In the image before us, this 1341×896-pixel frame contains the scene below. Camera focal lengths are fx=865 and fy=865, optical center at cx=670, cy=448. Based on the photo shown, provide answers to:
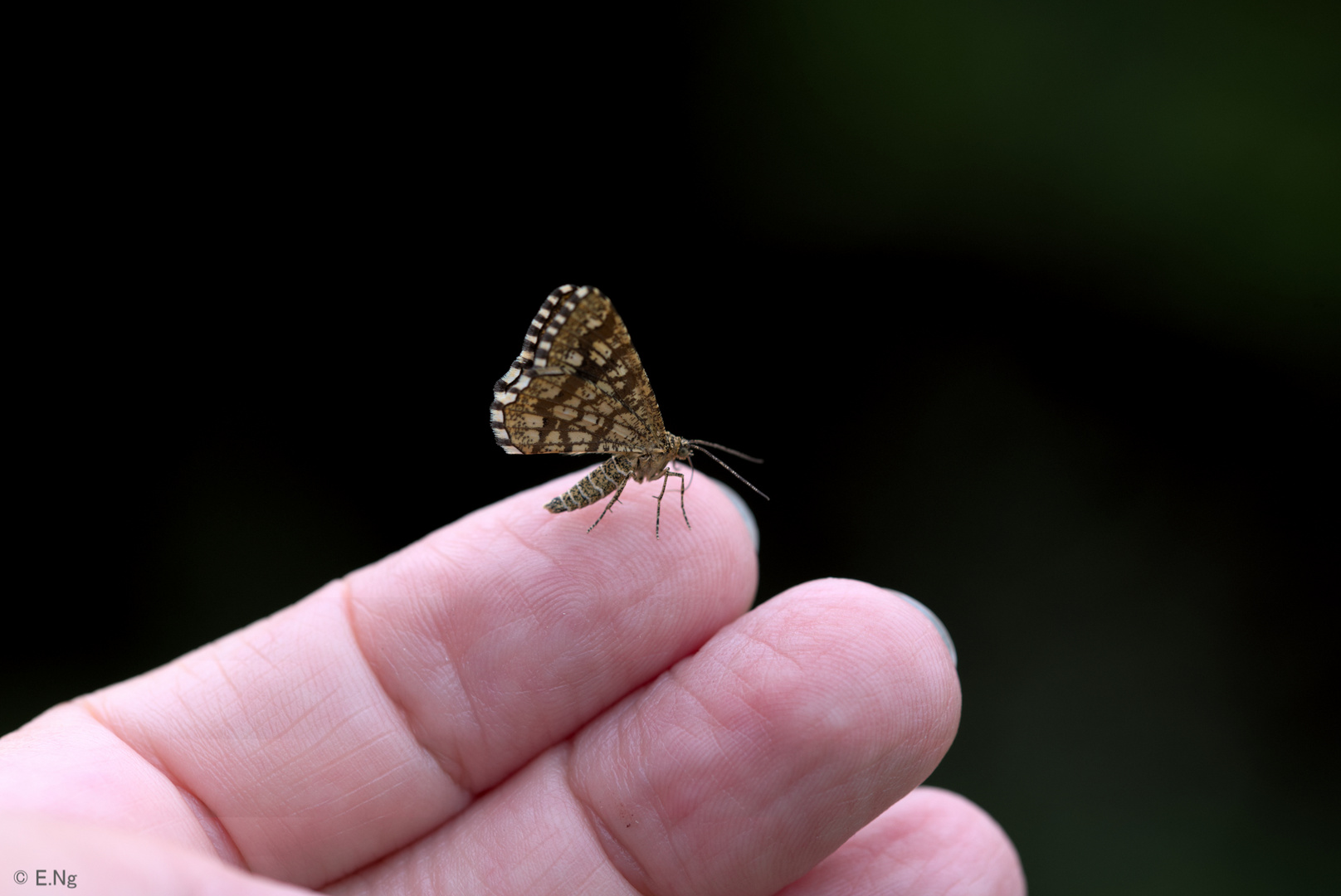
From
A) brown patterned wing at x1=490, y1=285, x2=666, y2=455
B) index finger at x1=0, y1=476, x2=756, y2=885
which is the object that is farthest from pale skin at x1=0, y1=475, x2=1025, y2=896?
brown patterned wing at x1=490, y1=285, x2=666, y2=455

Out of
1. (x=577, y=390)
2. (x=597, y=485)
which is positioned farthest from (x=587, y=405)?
(x=597, y=485)

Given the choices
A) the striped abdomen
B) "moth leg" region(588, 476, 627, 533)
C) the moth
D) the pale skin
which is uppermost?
the moth

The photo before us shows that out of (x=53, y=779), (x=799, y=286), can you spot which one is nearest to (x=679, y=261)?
(x=799, y=286)

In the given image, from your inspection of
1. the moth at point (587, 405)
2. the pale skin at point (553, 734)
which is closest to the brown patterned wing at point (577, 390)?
the moth at point (587, 405)

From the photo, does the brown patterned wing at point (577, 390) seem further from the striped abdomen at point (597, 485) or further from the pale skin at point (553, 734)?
the pale skin at point (553, 734)

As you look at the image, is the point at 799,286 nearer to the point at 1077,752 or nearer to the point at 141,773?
the point at 1077,752

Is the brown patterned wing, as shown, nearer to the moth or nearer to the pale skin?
the moth

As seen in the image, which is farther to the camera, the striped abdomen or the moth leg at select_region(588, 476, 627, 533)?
the moth leg at select_region(588, 476, 627, 533)

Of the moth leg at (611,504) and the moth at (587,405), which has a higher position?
the moth at (587,405)
